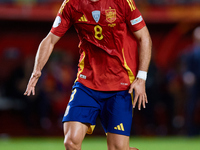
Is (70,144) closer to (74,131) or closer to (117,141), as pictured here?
(74,131)

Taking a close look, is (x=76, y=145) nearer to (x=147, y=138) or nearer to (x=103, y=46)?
(x=103, y=46)

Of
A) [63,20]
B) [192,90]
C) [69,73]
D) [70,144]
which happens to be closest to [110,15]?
[63,20]

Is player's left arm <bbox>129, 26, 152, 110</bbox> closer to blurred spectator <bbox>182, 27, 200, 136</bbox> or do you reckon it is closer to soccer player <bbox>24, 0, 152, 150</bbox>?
soccer player <bbox>24, 0, 152, 150</bbox>

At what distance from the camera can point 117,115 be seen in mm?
5449

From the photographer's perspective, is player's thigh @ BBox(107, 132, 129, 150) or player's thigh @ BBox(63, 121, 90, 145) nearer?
player's thigh @ BBox(63, 121, 90, 145)

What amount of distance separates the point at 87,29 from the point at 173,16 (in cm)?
974

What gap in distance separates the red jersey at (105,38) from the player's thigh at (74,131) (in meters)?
0.51

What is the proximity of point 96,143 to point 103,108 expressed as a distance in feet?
17.9

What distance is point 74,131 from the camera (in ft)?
17.1

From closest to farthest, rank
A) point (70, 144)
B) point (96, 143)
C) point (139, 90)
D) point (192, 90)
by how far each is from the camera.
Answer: point (70, 144) → point (139, 90) → point (96, 143) → point (192, 90)

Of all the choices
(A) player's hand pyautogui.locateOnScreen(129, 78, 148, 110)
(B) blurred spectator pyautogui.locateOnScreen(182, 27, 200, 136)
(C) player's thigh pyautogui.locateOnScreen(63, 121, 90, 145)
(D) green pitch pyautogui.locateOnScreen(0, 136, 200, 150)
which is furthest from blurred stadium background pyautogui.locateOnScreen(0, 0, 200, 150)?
(C) player's thigh pyautogui.locateOnScreen(63, 121, 90, 145)

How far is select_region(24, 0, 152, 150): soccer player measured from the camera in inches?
212

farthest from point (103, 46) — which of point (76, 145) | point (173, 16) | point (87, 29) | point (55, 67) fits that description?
point (173, 16)

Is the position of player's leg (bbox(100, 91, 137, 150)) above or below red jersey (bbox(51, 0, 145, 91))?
below
